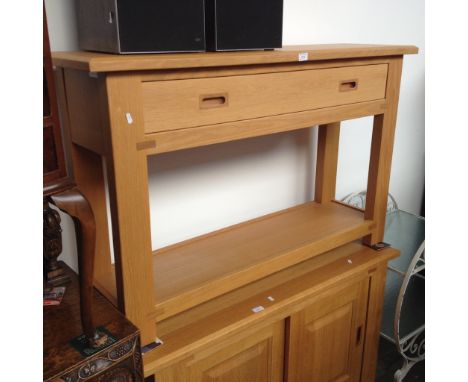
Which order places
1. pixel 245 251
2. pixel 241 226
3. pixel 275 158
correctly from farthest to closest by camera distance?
pixel 275 158, pixel 241 226, pixel 245 251

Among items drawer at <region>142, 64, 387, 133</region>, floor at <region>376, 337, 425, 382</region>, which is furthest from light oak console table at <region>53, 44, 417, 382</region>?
floor at <region>376, 337, 425, 382</region>

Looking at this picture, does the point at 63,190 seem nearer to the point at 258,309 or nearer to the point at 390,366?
the point at 258,309

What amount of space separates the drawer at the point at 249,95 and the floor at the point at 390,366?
1.28m

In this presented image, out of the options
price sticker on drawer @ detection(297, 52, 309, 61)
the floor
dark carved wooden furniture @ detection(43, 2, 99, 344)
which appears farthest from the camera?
the floor

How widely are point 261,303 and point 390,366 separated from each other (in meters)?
1.11

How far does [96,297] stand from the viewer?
110 centimetres

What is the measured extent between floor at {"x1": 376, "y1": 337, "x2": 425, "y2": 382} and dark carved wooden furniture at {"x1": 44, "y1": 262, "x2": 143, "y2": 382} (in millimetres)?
1395

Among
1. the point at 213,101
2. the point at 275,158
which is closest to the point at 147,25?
the point at 213,101

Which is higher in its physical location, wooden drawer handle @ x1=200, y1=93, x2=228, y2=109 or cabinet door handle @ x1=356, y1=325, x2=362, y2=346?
wooden drawer handle @ x1=200, y1=93, x2=228, y2=109

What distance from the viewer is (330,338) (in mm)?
1505

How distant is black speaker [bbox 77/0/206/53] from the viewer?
2.98 feet

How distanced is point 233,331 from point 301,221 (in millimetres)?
578

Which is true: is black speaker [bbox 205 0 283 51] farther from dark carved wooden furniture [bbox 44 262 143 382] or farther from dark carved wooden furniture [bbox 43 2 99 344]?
dark carved wooden furniture [bbox 44 262 143 382]
